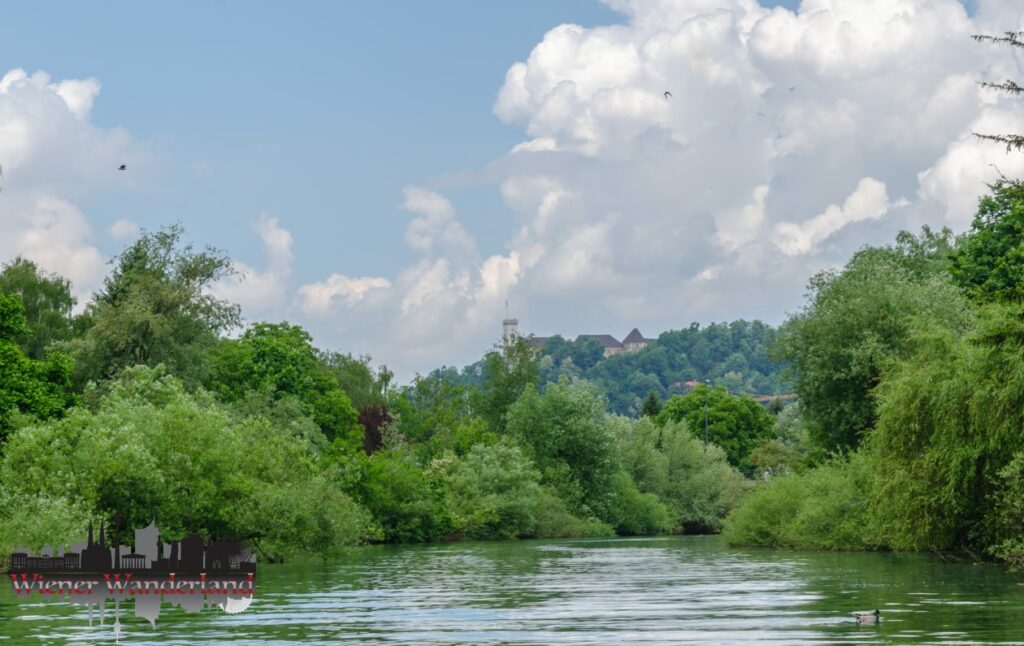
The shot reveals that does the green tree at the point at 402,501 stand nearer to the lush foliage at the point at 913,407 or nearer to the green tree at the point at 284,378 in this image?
the green tree at the point at 284,378

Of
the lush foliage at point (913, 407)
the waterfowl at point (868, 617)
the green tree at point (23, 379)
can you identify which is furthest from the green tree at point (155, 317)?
the waterfowl at point (868, 617)

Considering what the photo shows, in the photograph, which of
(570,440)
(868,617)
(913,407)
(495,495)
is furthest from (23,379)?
(570,440)

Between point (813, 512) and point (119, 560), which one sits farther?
point (813, 512)

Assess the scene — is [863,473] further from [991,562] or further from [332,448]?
[332,448]

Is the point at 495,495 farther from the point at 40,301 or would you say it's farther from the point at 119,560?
the point at 119,560

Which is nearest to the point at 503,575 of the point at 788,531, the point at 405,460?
the point at 788,531

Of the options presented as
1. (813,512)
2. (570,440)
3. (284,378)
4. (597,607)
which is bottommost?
(597,607)

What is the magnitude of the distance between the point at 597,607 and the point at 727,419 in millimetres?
124977

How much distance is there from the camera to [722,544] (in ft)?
255

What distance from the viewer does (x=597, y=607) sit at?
3512 centimetres

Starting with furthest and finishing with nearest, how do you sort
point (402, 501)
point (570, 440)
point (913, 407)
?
point (570, 440), point (402, 501), point (913, 407)

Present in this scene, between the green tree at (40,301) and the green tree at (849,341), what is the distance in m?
47.3

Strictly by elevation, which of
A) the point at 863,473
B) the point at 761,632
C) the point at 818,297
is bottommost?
the point at 761,632

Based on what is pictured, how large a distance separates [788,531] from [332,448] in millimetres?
32612
